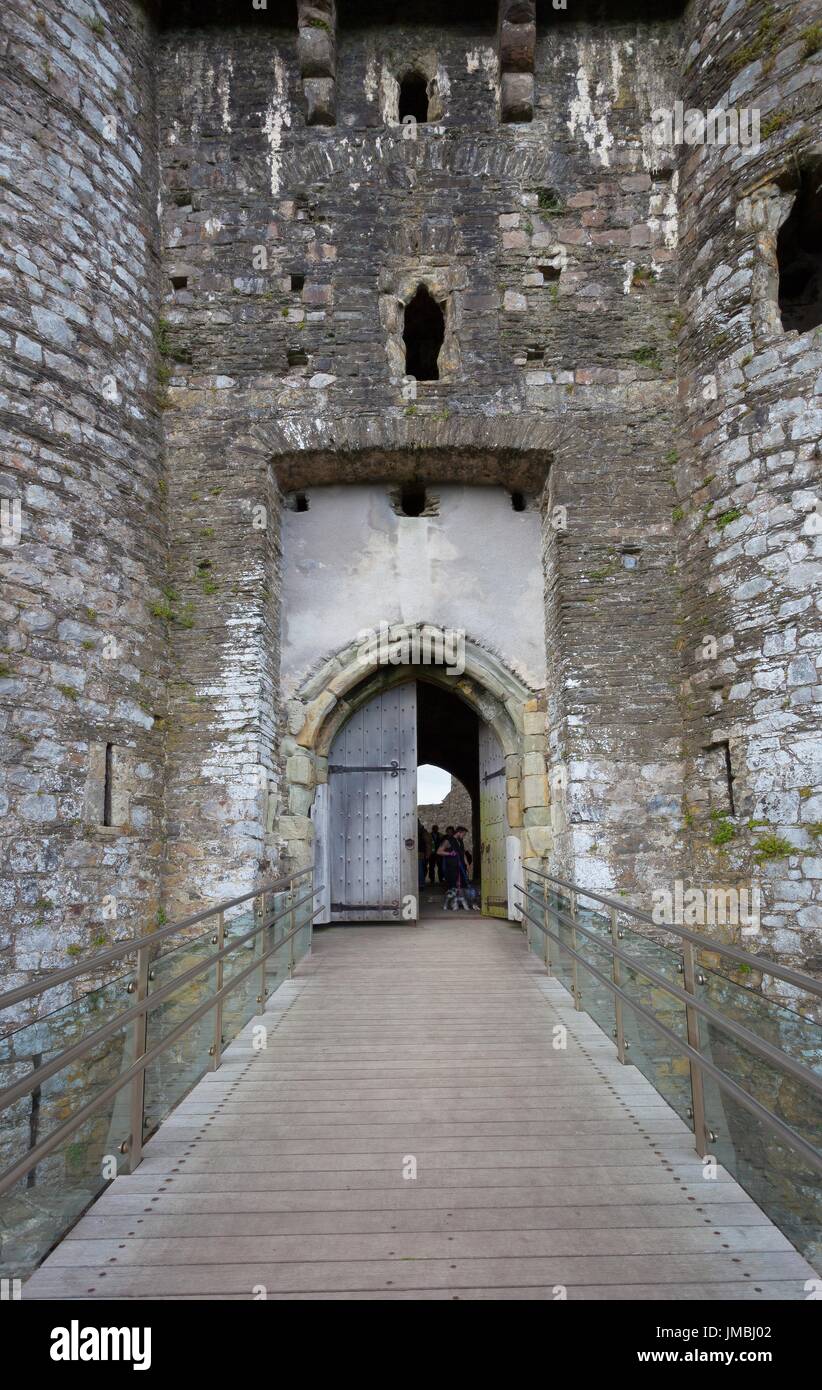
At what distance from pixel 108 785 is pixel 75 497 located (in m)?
1.92

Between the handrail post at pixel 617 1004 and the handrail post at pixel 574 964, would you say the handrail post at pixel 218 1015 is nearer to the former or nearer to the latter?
the handrail post at pixel 617 1004

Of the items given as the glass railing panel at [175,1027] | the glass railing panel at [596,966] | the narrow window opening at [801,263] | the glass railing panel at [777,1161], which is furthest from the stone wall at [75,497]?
the narrow window opening at [801,263]

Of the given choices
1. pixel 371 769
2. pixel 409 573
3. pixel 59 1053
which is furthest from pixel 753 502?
pixel 59 1053

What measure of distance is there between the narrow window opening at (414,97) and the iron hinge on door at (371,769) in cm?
558

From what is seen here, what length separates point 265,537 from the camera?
6.95m

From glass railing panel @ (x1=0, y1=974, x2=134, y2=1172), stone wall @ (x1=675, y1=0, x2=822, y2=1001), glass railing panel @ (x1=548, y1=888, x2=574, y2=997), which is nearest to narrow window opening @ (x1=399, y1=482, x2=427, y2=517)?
stone wall @ (x1=675, y1=0, x2=822, y2=1001)

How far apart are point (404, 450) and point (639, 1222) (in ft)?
18.6

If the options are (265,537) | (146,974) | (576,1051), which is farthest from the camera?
(265,537)

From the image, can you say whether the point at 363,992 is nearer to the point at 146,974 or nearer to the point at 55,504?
the point at 146,974

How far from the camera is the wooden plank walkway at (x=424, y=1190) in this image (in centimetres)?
236

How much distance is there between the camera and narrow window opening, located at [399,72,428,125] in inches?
300

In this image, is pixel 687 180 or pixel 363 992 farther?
pixel 687 180

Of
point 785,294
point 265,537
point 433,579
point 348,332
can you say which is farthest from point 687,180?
point 265,537

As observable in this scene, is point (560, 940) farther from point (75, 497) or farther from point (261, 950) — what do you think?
point (75, 497)
